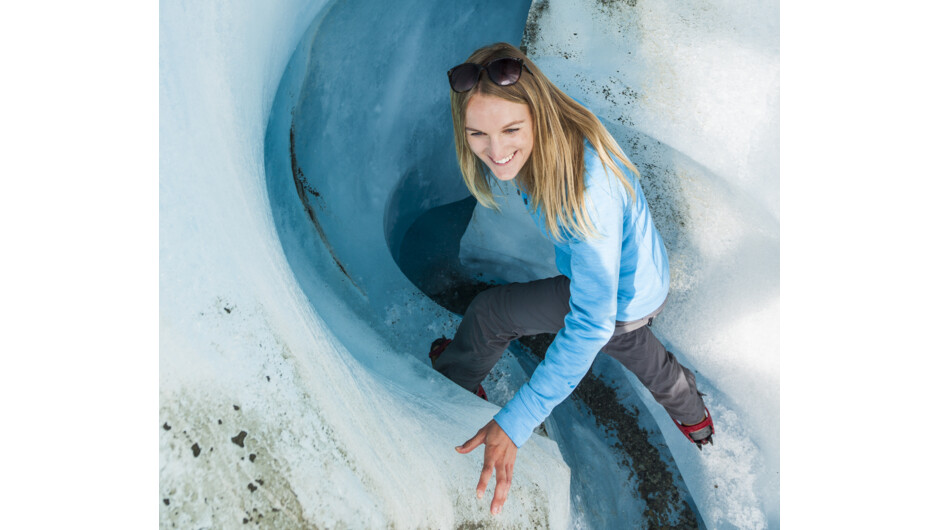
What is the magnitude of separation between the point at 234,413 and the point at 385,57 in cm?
131

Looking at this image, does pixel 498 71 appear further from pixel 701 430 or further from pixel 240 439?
pixel 701 430

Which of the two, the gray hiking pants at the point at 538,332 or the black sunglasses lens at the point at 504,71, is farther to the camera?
the gray hiking pants at the point at 538,332

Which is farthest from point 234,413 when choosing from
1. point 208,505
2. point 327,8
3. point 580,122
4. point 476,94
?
point 327,8

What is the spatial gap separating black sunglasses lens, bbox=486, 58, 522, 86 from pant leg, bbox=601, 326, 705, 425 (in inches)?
29.3

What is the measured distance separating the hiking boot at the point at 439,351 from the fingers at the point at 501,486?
2.01 ft

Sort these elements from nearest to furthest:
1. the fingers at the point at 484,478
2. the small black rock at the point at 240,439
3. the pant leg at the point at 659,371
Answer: the small black rock at the point at 240,439
the fingers at the point at 484,478
the pant leg at the point at 659,371

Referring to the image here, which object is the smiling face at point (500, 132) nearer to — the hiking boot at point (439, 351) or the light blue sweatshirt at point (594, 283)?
the light blue sweatshirt at point (594, 283)

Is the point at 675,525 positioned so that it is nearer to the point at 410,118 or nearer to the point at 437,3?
the point at 410,118

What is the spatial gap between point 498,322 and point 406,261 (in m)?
0.79

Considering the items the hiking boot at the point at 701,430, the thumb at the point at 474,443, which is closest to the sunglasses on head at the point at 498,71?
the thumb at the point at 474,443

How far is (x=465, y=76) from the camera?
0.95 meters

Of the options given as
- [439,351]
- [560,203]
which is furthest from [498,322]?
[560,203]

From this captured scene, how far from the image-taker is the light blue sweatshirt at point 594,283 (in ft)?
3.23

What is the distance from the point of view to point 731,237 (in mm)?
1705
